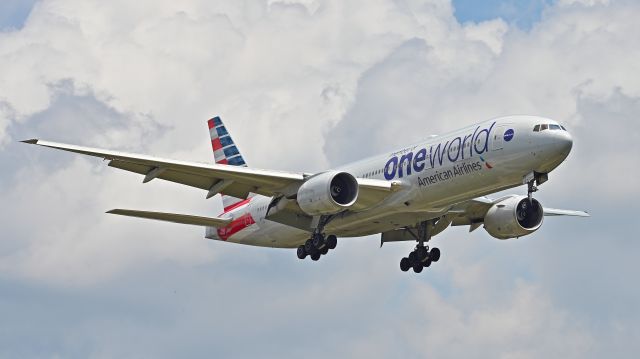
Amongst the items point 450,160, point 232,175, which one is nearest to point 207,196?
point 232,175

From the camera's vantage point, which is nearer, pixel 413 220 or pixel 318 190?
pixel 318 190

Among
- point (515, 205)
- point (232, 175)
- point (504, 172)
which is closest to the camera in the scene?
point (504, 172)

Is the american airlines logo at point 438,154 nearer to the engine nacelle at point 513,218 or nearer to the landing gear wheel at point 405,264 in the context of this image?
the engine nacelle at point 513,218

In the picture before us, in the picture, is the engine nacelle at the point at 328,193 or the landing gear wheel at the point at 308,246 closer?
the engine nacelle at the point at 328,193

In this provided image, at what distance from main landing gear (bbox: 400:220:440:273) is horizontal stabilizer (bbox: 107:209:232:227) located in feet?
29.0

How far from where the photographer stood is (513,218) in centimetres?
6675

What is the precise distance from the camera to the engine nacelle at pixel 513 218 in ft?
216

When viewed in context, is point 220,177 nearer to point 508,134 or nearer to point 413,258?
point 413,258

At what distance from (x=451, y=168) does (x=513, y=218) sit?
8.59 meters

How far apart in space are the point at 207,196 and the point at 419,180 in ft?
30.2

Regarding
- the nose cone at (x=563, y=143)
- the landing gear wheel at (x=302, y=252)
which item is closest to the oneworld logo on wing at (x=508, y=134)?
the nose cone at (x=563, y=143)

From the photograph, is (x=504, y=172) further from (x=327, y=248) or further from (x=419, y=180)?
(x=327, y=248)

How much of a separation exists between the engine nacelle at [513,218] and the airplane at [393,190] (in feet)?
0.15

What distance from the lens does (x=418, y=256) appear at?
228 feet
